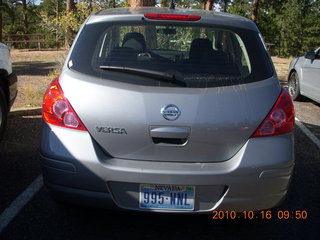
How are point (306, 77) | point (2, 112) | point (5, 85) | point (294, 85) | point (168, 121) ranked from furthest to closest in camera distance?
point (294, 85)
point (306, 77)
point (5, 85)
point (2, 112)
point (168, 121)

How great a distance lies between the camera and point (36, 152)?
4.75m

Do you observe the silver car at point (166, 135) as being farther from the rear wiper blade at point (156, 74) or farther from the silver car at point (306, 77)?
the silver car at point (306, 77)

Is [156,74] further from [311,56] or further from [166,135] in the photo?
[311,56]

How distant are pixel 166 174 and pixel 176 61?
0.83 m

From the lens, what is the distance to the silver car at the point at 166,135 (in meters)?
2.53

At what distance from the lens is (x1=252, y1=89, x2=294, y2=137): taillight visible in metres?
2.63

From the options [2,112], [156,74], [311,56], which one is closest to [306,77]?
[311,56]

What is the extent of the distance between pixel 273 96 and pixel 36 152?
3127 millimetres

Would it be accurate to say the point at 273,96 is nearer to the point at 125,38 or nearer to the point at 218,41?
the point at 218,41

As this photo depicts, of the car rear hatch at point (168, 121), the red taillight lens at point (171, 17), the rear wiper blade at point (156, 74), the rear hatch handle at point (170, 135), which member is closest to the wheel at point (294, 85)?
the red taillight lens at point (171, 17)

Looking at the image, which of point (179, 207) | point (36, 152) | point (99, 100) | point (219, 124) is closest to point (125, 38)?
point (99, 100)

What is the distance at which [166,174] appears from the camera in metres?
2.52

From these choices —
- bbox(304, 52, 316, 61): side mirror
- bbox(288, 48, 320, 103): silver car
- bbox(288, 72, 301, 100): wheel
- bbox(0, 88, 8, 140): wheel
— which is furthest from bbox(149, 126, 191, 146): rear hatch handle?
bbox(288, 72, 301, 100): wheel

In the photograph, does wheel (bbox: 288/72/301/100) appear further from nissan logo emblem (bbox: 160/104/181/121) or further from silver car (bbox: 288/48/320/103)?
nissan logo emblem (bbox: 160/104/181/121)
